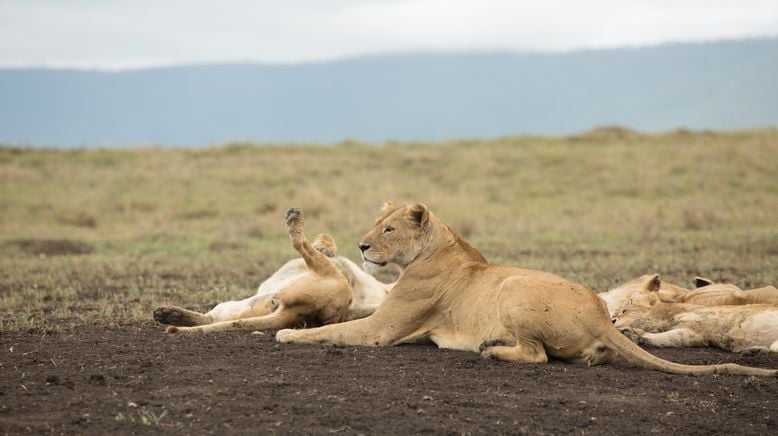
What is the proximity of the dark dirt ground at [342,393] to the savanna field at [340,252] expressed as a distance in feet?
0.07

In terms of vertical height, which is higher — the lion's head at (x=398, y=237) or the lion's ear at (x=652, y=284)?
the lion's head at (x=398, y=237)

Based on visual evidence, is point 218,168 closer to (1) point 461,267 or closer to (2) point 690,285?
(2) point 690,285

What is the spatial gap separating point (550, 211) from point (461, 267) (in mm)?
15602

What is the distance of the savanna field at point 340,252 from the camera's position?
5719 millimetres

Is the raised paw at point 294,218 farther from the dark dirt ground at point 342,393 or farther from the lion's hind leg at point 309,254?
the dark dirt ground at point 342,393

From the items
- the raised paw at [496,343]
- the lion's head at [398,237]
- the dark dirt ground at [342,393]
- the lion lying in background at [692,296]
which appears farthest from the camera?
the lion lying in background at [692,296]

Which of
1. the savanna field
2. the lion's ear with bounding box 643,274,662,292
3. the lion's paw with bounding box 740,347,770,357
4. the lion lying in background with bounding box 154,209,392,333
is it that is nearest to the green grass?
the savanna field

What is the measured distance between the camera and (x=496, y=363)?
6898 mm

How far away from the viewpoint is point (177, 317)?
8195 millimetres

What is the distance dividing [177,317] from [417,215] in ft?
7.23

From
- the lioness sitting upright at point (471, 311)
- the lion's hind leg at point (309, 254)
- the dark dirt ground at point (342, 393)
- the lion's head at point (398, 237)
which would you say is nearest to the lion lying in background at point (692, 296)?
the dark dirt ground at point (342, 393)

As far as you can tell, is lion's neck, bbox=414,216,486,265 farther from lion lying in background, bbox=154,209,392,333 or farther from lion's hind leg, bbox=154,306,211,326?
lion's hind leg, bbox=154,306,211,326

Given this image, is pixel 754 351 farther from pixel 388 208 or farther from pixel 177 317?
pixel 177 317

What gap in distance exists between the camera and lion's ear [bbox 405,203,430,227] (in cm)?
776
